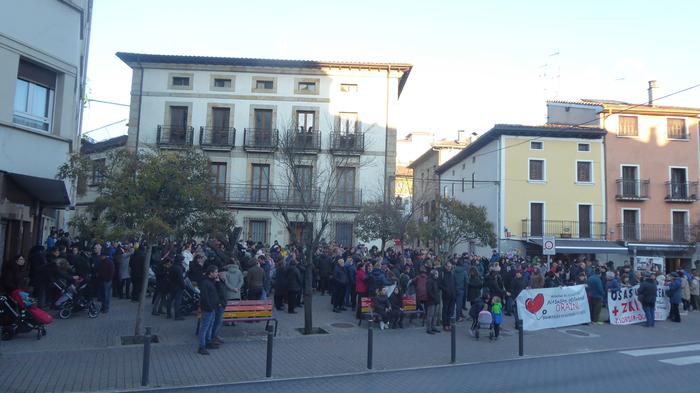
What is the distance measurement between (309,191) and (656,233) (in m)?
27.5

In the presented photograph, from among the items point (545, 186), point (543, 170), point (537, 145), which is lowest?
point (545, 186)

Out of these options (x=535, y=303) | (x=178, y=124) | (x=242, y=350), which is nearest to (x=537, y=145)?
(x=535, y=303)

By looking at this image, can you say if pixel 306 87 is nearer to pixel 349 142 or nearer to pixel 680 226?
pixel 349 142

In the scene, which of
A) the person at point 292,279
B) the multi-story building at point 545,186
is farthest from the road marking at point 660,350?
the multi-story building at point 545,186

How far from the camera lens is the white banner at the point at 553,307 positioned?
14656 millimetres

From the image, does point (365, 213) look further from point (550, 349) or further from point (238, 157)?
point (550, 349)

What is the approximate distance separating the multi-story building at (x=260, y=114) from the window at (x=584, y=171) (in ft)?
39.9

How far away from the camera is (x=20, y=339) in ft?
35.9

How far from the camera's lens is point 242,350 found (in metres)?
10.9

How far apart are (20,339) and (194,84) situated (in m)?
24.3

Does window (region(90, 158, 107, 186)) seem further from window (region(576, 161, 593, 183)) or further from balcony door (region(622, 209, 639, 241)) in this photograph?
balcony door (region(622, 209, 639, 241))

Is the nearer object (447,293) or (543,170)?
(447,293)

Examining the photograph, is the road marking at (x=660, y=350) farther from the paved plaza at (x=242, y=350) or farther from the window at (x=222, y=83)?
the window at (x=222, y=83)

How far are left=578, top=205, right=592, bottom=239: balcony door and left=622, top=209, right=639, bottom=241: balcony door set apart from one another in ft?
7.10
